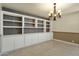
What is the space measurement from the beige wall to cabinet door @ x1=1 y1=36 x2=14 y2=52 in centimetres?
92

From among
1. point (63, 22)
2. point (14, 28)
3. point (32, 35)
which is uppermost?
point (63, 22)

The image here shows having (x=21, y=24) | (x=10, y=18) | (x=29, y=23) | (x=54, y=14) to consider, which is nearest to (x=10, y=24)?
(x=10, y=18)

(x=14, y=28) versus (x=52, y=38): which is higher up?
(x=14, y=28)

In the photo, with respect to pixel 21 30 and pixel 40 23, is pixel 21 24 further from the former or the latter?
pixel 40 23

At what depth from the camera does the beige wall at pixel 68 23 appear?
5.23 ft

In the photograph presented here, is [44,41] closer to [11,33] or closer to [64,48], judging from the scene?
[64,48]

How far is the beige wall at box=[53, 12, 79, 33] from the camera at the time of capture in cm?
160

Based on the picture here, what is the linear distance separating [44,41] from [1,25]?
0.90 meters

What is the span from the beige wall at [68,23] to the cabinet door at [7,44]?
92cm

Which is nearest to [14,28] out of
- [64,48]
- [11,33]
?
[11,33]

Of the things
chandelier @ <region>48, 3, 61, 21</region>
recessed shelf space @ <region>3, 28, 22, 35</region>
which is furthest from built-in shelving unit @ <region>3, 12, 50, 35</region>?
chandelier @ <region>48, 3, 61, 21</region>

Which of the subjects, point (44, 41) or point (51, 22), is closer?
point (51, 22)

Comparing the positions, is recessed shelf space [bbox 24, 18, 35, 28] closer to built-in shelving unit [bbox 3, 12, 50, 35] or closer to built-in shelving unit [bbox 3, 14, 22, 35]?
built-in shelving unit [bbox 3, 12, 50, 35]

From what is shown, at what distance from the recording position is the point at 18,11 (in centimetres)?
172
